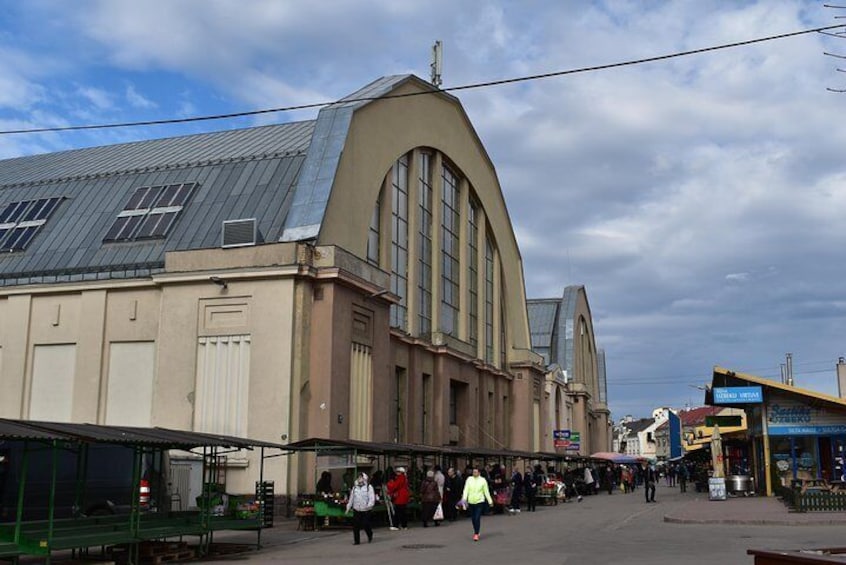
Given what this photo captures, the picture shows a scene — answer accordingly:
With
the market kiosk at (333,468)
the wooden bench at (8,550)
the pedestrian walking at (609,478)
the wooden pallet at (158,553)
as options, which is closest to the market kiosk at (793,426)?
the market kiosk at (333,468)

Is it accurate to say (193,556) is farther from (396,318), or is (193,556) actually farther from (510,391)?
(510,391)

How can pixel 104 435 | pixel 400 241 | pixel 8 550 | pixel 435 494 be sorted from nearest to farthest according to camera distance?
pixel 8 550 → pixel 104 435 → pixel 435 494 → pixel 400 241

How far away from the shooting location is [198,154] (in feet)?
127

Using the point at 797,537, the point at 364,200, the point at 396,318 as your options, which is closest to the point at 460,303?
the point at 396,318

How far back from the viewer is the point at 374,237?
35.3m

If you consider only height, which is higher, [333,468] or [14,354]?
[14,354]

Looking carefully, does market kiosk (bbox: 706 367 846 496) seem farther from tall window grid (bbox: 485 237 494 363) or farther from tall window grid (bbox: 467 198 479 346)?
tall window grid (bbox: 485 237 494 363)

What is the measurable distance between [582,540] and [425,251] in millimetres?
22117

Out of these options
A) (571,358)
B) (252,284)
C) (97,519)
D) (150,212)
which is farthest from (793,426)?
(571,358)

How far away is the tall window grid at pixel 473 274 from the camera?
47.1 meters

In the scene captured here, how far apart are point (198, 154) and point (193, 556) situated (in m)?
23.9

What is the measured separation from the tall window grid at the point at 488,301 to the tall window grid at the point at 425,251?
30.3 ft

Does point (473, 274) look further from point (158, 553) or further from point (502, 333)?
point (158, 553)

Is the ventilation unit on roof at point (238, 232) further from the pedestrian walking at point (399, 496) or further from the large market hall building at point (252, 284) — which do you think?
the pedestrian walking at point (399, 496)
